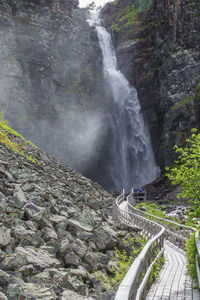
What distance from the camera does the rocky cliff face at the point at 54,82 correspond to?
196 ft

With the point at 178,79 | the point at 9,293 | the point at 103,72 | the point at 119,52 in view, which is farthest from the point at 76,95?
the point at 9,293

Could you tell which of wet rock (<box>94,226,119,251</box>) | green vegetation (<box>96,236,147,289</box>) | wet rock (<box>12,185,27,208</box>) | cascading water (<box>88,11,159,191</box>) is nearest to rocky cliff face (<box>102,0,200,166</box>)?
cascading water (<box>88,11,159,191</box>)

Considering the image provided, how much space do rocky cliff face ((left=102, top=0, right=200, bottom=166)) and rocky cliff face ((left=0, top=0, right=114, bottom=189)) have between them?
9.37 metres

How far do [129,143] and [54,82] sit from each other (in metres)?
23.4

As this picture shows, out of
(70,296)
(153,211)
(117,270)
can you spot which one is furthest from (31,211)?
(153,211)

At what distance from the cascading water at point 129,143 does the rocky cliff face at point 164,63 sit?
220cm

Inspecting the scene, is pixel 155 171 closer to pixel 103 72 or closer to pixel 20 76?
pixel 103 72

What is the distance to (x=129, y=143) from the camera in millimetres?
65938

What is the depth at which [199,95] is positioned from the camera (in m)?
55.0

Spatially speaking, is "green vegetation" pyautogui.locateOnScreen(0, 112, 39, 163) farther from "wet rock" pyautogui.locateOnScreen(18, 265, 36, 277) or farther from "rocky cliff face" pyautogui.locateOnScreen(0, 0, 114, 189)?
"rocky cliff face" pyautogui.locateOnScreen(0, 0, 114, 189)

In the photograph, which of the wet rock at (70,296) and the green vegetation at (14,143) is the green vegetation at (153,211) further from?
the wet rock at (70,296)

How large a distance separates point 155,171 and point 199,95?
65.5ft

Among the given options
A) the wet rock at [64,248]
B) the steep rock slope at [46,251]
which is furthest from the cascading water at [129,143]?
the wet rock at [64,248]

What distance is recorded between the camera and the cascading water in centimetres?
6481
